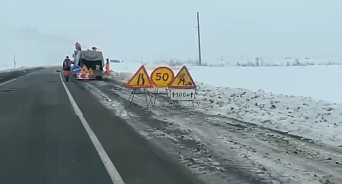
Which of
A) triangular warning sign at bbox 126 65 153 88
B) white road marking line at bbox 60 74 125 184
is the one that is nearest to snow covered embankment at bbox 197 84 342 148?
triangular warning sign at bbox 126 65 153 88

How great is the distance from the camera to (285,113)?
46.1 feet

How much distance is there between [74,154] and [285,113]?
724cm

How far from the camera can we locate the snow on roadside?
35.5 feet

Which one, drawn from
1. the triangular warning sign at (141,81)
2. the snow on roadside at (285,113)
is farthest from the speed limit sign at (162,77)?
the snow on roadside at (285,113)

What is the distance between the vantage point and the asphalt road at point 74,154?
706 centimetres

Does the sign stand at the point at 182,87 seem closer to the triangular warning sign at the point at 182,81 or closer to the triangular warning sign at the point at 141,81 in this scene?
the triangular warning sign at the point at 182,81

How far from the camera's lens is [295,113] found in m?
13.8

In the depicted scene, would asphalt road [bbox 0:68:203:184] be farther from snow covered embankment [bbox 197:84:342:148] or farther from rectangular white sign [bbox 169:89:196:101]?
snow covered embankment [bbox 197:84:342:148]

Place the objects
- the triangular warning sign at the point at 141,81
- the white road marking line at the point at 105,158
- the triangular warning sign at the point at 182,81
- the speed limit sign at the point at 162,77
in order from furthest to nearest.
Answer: the speed limit sign at the point at 162,77 < the triangular warning sign at the point at 141,81 < the triangular warning sign at the point at 182,81 < the white road marking line at the point at 105,158

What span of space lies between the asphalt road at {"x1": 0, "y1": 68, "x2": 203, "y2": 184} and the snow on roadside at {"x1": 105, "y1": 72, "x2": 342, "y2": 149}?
132 inches

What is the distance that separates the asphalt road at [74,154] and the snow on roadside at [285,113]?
11.0 ft

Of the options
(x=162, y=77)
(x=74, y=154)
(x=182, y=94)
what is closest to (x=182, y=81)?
(x=182, y=94)

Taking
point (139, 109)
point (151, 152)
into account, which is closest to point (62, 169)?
point (151, 152)

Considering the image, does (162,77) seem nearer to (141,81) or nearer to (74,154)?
(141,81)
